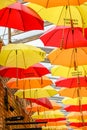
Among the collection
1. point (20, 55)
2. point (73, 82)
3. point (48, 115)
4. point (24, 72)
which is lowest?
point (48, 115)

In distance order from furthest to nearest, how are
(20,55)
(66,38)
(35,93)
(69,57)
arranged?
1. (35,93)
2. (69,57)
3. (20,55)
4. (66,38)

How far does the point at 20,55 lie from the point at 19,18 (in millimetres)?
1378

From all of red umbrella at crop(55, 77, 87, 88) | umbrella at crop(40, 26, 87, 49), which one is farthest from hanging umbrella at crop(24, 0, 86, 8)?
red umbrella at crop(55, 77, 87, 88)

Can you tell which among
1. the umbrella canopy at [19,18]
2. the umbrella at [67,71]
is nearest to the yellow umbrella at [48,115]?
the umbrella at [67,71]

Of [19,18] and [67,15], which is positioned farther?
[67,15]

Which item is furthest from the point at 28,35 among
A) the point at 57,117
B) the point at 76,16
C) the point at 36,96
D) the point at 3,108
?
the point at 76,16

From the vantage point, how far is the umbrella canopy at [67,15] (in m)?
5.80

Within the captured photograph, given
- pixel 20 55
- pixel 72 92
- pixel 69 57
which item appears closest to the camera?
pixel 20 55

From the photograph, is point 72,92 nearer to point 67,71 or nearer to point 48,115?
point 67,71

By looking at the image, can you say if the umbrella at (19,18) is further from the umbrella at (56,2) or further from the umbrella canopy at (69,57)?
the umbrella canopy at (69,57)

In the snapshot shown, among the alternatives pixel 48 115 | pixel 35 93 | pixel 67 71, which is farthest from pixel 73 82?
pixel 48 115

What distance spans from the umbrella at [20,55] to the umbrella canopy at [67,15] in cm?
79

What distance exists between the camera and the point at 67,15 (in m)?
5.86

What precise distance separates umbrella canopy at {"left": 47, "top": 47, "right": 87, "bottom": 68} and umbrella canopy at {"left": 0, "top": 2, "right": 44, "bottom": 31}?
1.94m
